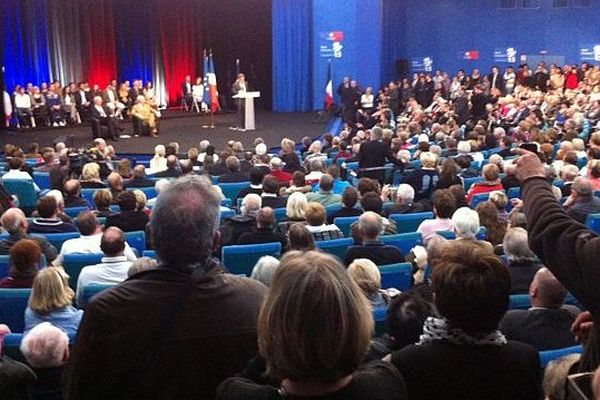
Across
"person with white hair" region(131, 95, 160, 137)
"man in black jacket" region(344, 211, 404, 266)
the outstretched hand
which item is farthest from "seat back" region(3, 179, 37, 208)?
"person with white hair" region(131, 95, 160, 137)

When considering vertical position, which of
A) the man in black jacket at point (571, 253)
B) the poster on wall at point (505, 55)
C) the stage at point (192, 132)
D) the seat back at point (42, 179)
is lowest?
the stage at point (192, 132)

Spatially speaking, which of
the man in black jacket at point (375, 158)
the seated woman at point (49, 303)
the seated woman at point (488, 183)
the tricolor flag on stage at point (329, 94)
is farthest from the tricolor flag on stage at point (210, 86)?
the seated woman at point (49, 303)

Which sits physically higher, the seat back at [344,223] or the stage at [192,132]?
the seat back at [344,223]

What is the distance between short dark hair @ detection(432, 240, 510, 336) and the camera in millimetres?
2146

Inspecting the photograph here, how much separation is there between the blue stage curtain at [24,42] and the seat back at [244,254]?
49.6ft

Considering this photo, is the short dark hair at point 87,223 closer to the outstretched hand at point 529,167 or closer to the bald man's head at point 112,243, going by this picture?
the bald man's head at point 112,243

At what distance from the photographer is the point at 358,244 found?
569cm

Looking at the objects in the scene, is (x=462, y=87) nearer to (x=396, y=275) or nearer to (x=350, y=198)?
(x=350, y=198)

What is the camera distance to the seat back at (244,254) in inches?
216

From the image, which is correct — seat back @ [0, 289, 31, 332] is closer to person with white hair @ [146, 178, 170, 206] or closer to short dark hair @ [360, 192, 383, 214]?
person with white hair @ [146, 178, 170, 206]

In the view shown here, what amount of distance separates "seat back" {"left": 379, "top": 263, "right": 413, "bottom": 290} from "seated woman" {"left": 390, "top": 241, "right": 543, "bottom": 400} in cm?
255

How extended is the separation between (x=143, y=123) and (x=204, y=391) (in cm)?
1623

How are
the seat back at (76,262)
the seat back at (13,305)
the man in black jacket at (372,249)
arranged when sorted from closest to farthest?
the seat back at (13,305)
the man in black jacket at (372,249)
the seat back at (76,262)

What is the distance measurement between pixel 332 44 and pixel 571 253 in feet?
67.4
